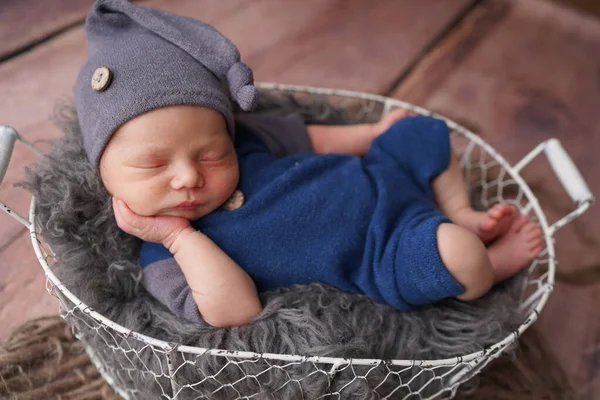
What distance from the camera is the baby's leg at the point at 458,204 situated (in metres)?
0.86

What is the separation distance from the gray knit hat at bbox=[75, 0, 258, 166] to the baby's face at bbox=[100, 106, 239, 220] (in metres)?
0.02

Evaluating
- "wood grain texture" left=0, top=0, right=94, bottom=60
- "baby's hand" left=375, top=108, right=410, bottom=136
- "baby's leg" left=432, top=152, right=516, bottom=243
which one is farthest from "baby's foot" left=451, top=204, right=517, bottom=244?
"wood grain texture" left=0, top=0, right=94, bottom=60

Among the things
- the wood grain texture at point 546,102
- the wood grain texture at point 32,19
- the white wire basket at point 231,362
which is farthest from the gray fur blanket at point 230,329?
the wood grain texture at point 32,19

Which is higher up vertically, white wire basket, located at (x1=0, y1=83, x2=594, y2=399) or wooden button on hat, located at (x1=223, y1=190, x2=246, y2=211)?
wooden button on hat, located at (x1=223, y1=190, x2=246, y2=211)

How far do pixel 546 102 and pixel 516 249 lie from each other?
680mm

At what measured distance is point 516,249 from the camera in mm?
847

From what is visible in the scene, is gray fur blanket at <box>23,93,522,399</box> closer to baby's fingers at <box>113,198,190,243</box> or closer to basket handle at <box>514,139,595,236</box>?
baby's fingers at <box>113,198,190,243</box>

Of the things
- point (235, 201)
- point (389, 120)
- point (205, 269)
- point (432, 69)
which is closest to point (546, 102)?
point (432, 69)

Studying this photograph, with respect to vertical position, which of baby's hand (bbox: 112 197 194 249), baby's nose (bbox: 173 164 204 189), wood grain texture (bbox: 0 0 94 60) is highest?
wood grain texture (bbox: 0 0 94 60)

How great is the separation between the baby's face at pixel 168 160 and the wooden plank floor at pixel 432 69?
0.29 metres

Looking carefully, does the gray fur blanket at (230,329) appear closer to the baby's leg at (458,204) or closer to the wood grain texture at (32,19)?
the baby's leg at (458,204)

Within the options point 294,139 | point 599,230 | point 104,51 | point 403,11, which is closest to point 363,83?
point 403,11

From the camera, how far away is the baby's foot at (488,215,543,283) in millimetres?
840

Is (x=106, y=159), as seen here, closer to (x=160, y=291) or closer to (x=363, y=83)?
(x=160, y=291)
